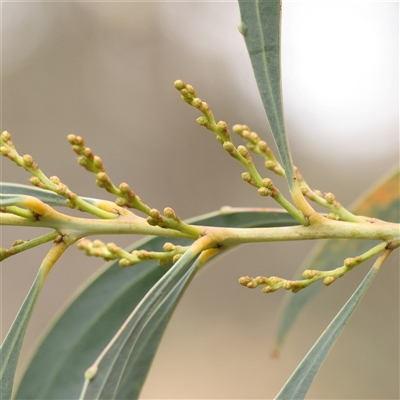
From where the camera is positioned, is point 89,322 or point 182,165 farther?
point 182,165

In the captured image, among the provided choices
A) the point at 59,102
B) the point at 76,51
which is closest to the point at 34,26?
the point at 76,51

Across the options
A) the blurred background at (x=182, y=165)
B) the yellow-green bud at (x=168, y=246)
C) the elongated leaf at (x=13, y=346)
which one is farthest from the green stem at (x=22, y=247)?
the blurred background at (x=182, y=165)

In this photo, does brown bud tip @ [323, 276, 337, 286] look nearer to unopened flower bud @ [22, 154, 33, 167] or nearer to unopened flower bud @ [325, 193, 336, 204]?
unopened flower bud @ [325, 193, 336, 204]

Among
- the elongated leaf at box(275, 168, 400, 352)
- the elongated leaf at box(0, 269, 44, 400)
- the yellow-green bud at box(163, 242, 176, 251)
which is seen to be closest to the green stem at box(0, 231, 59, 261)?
the elongated leaf at box(0, 269, 44, 400)

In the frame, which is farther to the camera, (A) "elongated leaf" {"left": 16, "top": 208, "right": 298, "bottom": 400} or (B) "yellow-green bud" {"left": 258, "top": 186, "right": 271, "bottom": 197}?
(A) "elongated leaf" {"left": 16, "top": 208, "right": 298, "bottom": 400}

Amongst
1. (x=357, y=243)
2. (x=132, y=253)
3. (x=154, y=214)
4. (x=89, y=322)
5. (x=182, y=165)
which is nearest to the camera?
(x=154, y=214)

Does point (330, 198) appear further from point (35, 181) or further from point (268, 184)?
point (35, 181)

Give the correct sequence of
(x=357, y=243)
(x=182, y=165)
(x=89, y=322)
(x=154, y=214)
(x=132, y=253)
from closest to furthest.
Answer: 1. (x=154, y=214)
2. (x=132, y=253)
3. (x=89, y=322)
4. (x=357, y=243)
5. (x=182, y=165)

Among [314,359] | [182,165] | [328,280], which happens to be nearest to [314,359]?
[314,359]
